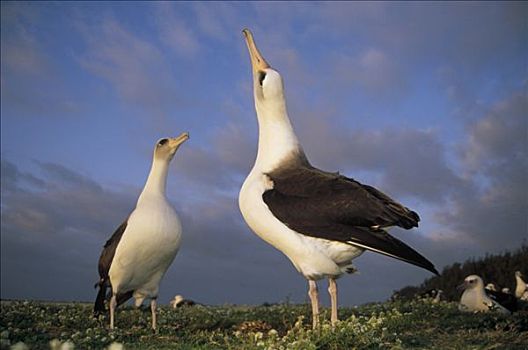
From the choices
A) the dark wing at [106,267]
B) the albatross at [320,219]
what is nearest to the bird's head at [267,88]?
the albatross at [320,219]

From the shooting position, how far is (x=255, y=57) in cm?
916

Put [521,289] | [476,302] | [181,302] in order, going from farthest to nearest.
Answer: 1. [181,302]
2. [521,289]
3. [476,302]

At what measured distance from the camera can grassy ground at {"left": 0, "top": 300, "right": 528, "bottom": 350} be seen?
5.81 meters

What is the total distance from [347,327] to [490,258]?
1778 cm

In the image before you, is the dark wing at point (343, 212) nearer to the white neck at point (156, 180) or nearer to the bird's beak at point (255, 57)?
the bird's beak at point (255, 57)

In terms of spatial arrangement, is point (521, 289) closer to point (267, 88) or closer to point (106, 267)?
point (267, 88)

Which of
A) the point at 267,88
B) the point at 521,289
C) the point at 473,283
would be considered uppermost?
the point at 267,88

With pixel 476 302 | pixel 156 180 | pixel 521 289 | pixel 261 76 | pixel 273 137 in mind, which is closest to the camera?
pixel 273 137

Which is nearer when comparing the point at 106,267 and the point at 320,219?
the point at 320,219

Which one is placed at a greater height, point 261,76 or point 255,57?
point 255,57

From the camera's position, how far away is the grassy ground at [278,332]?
5809 mm

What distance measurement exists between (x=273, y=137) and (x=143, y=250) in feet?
9.68

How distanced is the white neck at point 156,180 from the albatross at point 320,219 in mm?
3076

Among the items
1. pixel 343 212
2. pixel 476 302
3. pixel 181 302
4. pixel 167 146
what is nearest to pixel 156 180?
pixel 167 146
